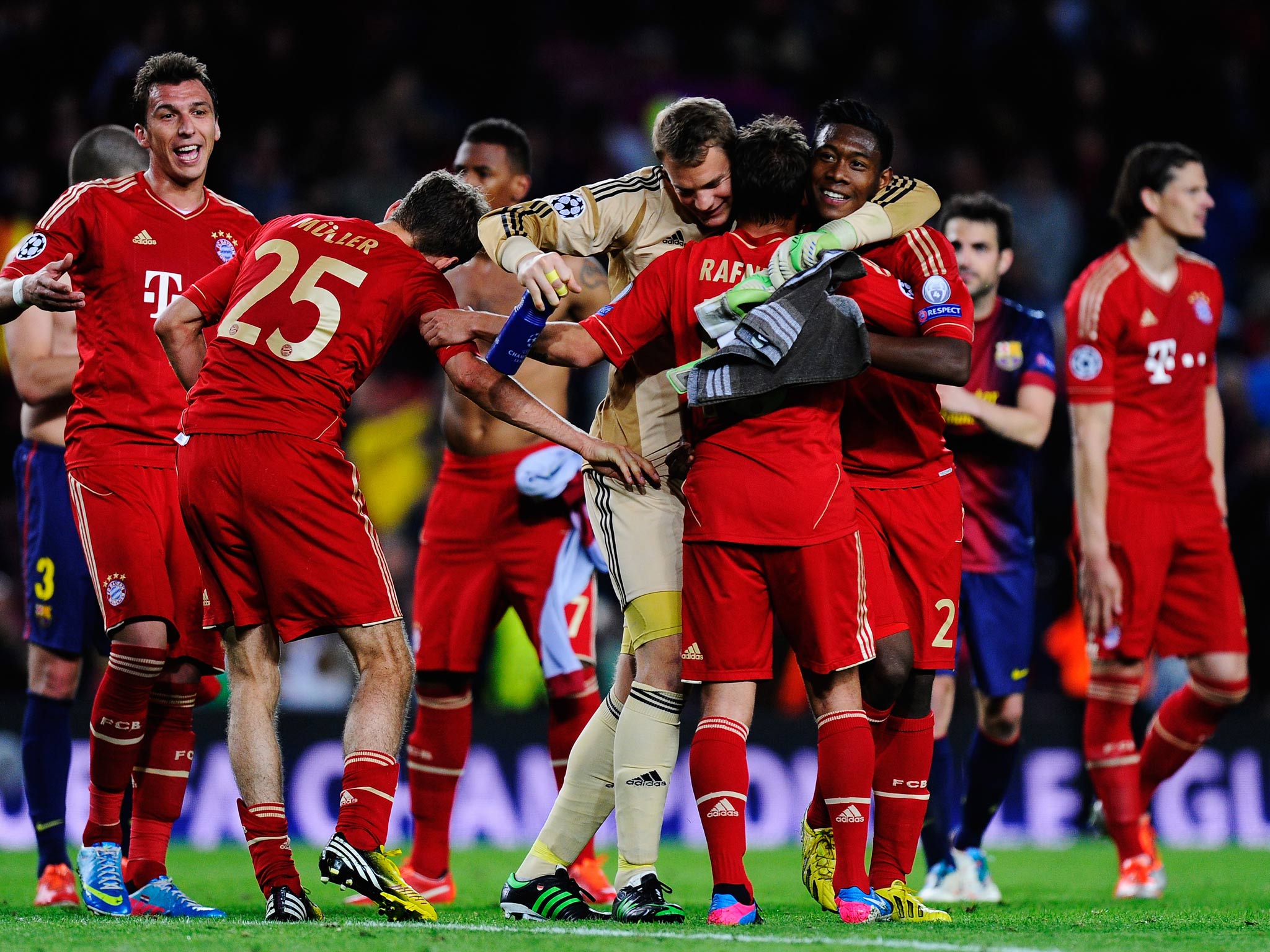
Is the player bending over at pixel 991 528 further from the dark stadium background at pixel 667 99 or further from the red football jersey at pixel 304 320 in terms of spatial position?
the dark stadium background at pixel 667 99

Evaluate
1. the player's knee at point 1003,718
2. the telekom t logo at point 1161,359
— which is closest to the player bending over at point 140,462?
the player's knee at point 1003,718

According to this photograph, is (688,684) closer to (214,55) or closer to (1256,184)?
(214,55)

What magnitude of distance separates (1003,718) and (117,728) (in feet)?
11.9

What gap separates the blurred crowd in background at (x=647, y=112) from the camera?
1095 centimetres

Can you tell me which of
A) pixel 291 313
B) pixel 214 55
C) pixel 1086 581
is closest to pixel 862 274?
pixel 291 313

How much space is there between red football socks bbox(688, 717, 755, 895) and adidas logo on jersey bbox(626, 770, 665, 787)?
0.40 ft

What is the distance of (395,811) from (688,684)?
464cm

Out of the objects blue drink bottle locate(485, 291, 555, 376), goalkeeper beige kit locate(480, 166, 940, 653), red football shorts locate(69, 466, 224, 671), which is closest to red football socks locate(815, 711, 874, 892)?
goalkeeper beige kit locate(480, 166, 940, 653)

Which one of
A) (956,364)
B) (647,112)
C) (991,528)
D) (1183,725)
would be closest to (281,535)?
(956,364)

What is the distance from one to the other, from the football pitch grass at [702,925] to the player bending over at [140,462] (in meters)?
0.41

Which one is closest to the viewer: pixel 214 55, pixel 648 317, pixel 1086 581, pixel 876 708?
pixel 648 317

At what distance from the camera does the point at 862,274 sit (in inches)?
193

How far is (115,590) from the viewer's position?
5340 millimetres

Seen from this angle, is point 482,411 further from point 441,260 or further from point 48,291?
point 48,291
